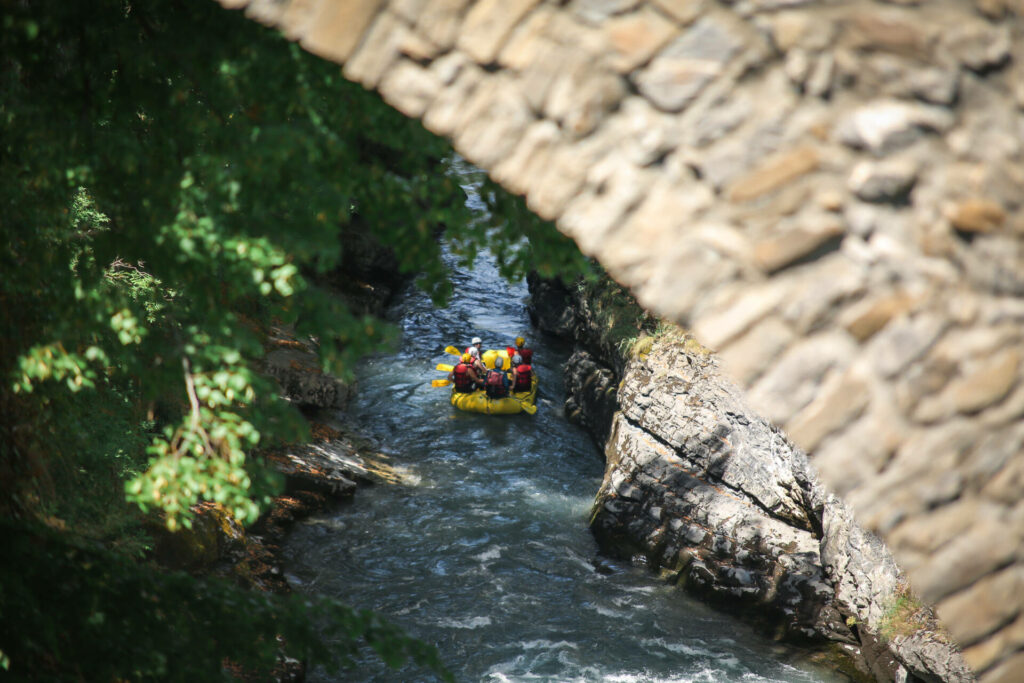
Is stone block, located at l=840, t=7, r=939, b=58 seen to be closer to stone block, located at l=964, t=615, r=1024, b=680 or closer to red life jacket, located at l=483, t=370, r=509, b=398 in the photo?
stone block, located at l=964, t=615, r=1024, b=680

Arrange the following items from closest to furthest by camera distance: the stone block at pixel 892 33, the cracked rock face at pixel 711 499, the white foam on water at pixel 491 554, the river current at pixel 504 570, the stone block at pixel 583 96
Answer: the stone block at pixel 892 33 → the stone block at pixel 583 96 → the river current at pixel 504 570 → the cracked rock face at pixel 711 499 → the white foam on water at pixel 491 554

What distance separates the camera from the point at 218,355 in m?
2.57

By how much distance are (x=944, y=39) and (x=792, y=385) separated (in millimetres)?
923

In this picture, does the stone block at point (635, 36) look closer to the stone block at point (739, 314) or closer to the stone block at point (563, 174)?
the stone block at point (563, 174)

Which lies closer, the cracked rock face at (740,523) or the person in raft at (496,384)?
the cracked rock face at (740,523)

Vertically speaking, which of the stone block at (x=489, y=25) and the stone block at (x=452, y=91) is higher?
the stone block at (x=489, y=25)

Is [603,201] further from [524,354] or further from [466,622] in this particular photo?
[524,354]

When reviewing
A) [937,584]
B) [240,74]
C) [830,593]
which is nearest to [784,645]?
[830,593]

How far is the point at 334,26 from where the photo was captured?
2301 mm

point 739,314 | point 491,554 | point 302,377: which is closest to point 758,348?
point 739,314

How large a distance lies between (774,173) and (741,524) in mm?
5680

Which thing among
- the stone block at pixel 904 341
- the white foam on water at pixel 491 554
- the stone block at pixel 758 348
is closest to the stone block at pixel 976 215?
the stone block at pixel 904 341

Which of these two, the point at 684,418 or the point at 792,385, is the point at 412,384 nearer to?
the point at 684,418

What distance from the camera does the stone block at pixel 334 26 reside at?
7.47 feet
